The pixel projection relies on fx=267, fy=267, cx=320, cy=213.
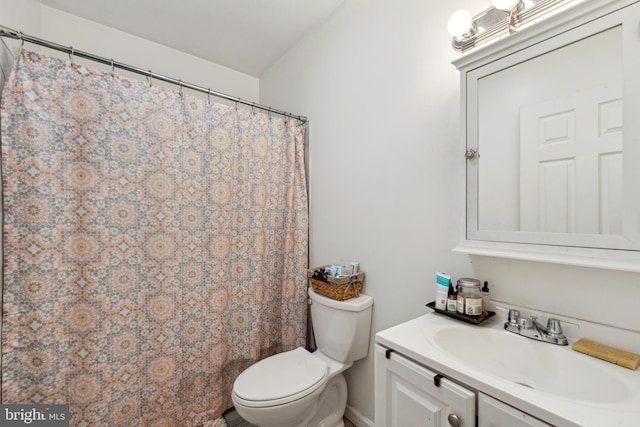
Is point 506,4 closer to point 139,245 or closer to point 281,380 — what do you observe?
point 281,380

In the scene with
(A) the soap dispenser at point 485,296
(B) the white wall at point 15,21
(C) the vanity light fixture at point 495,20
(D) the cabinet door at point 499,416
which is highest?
(B) the white wall at point 15,21

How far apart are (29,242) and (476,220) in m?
1.78

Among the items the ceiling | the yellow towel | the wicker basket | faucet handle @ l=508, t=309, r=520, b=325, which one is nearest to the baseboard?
the wicker basket

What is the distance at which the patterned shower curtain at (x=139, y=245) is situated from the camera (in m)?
1.11

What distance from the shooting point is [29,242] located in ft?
3.62

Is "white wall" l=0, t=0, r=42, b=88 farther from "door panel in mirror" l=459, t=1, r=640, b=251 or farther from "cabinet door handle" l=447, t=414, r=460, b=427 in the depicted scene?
"cabinet door handle" l=447, t=414, r=460, b=427

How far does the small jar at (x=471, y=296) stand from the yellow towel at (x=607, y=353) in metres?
0.25

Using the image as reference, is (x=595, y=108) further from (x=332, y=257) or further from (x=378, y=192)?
(x=332, y=257)

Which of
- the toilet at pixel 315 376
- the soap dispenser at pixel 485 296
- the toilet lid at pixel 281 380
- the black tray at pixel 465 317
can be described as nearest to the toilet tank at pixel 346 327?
the toilet at pixel 315 376

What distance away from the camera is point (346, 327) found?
1.40 metres

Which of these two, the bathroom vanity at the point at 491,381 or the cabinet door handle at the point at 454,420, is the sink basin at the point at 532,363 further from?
the cabinet door handle at the point at 454,420

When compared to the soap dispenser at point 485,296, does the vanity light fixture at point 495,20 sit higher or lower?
higher

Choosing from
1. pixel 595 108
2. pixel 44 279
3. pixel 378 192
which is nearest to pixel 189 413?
pixel 44 279

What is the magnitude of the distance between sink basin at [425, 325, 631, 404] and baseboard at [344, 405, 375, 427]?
0.91m
